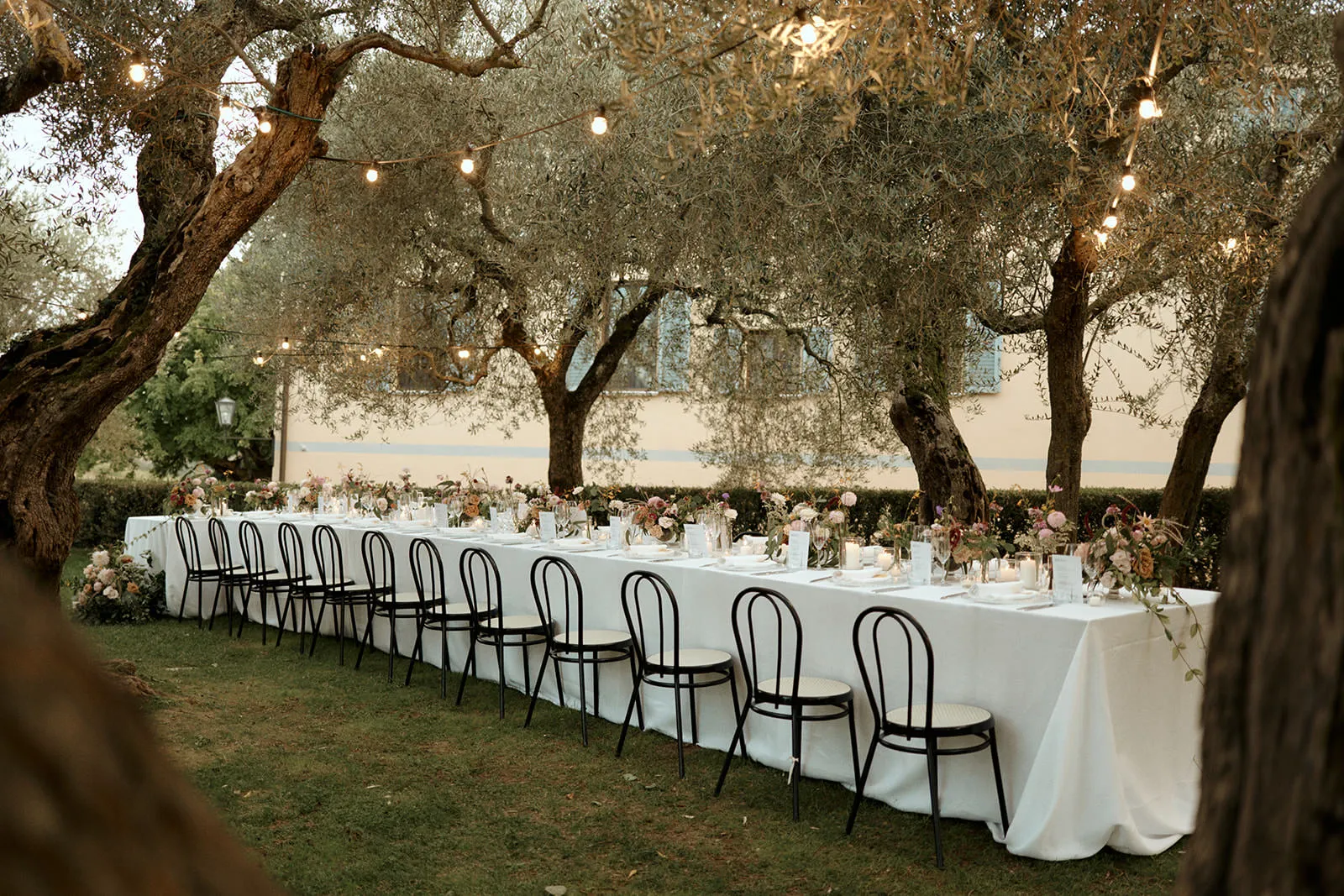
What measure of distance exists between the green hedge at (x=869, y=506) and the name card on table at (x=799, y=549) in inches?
107

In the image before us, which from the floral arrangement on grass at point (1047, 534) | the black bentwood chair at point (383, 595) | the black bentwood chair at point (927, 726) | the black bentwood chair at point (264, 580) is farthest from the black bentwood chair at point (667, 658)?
the black bentwood chair at point (264, 580)

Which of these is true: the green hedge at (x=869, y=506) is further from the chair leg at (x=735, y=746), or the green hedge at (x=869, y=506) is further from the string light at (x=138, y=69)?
the string light at (x=138, y=69)

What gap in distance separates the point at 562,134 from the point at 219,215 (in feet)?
11.6

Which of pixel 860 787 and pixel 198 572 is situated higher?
pixel 198 572

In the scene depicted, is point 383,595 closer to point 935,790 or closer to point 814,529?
point 814,529

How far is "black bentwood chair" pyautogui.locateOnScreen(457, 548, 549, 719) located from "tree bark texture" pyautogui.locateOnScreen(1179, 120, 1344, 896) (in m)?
4.85

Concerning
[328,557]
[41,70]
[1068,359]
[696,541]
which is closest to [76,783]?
[41,70]

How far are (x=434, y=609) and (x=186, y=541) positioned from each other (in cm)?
357

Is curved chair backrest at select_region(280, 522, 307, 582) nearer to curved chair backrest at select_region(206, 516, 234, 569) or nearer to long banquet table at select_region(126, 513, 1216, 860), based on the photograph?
curved chair backrest at select_region(206, 516, 234, 569)

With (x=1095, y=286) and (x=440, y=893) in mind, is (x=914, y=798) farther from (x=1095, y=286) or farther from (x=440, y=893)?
(x=1095, y=286)

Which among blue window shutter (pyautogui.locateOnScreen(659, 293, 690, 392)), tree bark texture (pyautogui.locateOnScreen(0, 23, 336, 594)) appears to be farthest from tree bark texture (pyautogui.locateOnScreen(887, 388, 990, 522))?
tree bark texture (pyautogui.locateOnScreen(0, 23, 336, 594))

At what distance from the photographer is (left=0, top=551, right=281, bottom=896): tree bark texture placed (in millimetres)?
461

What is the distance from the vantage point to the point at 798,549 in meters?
5.50

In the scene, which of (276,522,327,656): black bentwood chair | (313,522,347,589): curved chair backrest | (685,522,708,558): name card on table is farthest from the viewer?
(276,522,327,656): black bentwood chair
